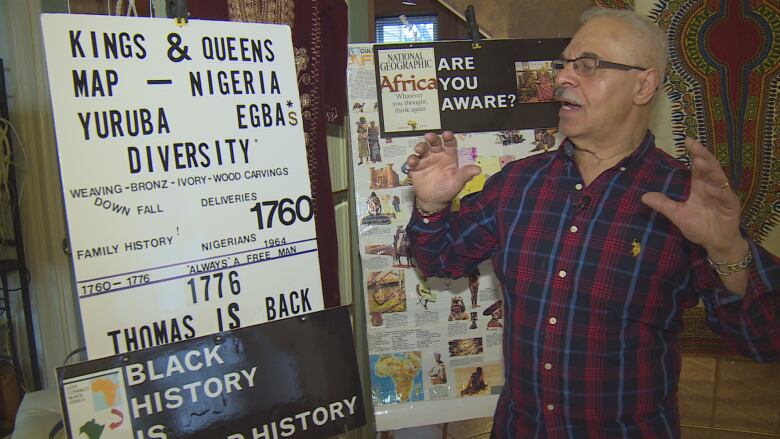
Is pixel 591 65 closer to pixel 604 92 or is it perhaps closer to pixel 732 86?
pixel 604 92

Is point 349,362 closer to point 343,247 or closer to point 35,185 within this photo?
point 343,247

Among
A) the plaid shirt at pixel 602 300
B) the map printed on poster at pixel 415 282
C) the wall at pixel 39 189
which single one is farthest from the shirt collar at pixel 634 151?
the wall at pixel 39 189

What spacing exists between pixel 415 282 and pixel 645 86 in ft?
2.82

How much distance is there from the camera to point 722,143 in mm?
2018

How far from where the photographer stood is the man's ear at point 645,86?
1.25m

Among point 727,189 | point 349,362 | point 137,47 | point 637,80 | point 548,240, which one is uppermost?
point 137,47

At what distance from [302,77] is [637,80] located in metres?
0.88

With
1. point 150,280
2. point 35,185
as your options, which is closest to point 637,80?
point 150,280

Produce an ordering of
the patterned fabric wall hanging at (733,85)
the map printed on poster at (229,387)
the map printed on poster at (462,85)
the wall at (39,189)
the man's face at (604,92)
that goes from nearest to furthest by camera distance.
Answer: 1. the map printed on poster at (229,387)
2. the man's face at (604,92)
3. the map printed on poster at (462,85)
4. the patterned fabric wall hanging at (733,85)
5. the wall at (39,189)

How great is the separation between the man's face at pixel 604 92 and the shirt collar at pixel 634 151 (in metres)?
0.03

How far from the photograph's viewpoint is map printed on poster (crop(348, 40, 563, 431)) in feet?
5.57

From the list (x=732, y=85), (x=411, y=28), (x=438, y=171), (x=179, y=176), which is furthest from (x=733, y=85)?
(x=179, y=176)

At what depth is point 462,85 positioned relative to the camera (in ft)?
5.55

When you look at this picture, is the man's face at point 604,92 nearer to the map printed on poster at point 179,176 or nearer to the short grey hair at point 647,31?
the short grey hair at point 647,31
